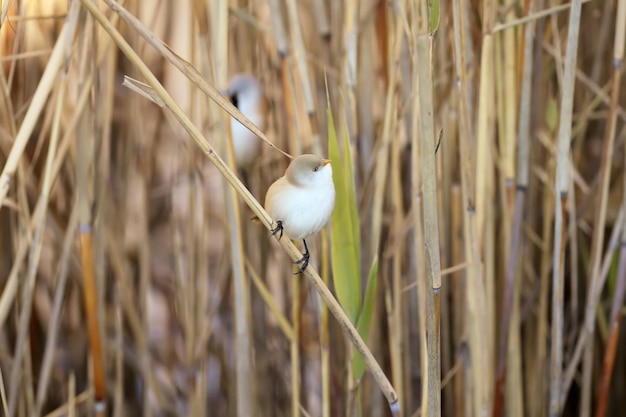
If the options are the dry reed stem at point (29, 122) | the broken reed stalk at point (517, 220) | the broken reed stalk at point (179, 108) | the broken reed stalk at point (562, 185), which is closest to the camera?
the broken reed stalk at point (179, 108)

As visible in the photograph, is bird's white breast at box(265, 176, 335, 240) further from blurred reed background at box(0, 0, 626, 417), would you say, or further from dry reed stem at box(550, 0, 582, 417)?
dry reed stem at box(550, 0, 582, 417)

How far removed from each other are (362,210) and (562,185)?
0.78 feet

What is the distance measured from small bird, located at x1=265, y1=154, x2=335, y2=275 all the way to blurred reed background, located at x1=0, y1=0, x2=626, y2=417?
0.08 feet

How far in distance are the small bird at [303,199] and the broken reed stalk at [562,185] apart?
27 cm

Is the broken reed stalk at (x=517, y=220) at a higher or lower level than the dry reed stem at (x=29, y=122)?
lower

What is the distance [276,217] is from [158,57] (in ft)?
3.30

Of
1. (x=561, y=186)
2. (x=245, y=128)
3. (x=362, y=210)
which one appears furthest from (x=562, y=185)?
(x=245, y=128)

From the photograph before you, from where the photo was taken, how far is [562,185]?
844 millimetres

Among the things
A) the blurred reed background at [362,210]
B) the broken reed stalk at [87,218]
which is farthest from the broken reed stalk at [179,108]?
the broken reed stalk at [87,218]

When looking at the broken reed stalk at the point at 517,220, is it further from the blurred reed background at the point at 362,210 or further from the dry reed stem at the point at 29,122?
the dry reed stem at the point at 29,122

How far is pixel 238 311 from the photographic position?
0.86 metres

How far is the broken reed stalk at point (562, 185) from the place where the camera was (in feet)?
2.59

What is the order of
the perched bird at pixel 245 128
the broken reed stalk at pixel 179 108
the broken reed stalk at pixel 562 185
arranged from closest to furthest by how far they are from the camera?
the broken reed stalk at pixel 179 108, the broken reed stalk at pixel 562 185, the perched bird at pixel 245 128

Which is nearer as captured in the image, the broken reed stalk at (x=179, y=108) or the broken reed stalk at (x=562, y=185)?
the broken reed stalk at (x=179, y=108)
